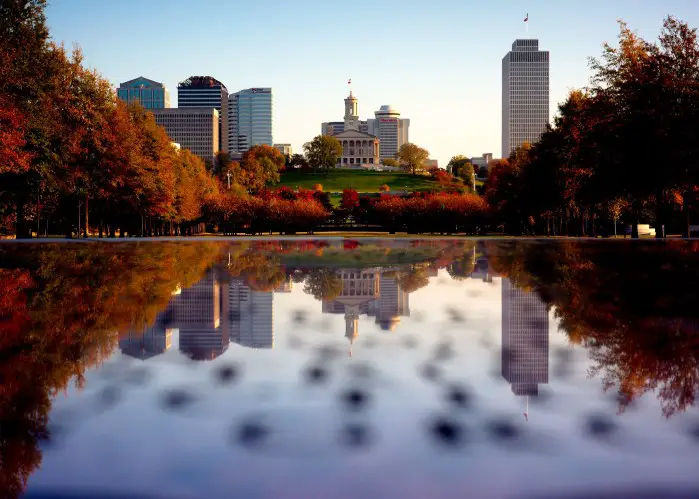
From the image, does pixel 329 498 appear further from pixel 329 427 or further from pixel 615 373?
pixel 615 373

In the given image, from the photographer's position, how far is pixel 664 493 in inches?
163

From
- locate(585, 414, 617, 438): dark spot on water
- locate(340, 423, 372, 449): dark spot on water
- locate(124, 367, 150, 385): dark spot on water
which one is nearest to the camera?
locate(340, 423, 372, 449): dark spot on water

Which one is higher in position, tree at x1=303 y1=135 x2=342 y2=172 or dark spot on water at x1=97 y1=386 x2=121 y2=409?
tree at x1=303 y1=135 x2=342 y2=172

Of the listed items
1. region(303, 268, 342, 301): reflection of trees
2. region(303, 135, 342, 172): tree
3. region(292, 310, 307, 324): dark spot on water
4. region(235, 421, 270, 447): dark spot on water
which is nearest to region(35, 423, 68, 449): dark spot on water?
region(235, 421, 270, 447): dark spot on water

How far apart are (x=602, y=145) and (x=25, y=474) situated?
41.6 metres

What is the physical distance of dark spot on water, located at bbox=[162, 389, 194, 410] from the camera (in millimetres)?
6156

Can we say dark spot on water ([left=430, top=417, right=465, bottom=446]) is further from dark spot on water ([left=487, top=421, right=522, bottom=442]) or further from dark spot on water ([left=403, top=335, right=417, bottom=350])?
dark spot on water ([left=403, top=335, right=417, bottom=350])

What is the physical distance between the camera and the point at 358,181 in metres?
178

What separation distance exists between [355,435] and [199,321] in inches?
251

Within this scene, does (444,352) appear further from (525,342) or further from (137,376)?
(137,376)

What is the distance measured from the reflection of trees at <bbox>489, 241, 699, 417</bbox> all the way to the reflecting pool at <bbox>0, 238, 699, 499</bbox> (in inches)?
1.9

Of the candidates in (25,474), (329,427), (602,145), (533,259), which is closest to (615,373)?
(329,427)

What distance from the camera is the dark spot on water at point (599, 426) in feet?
17.6

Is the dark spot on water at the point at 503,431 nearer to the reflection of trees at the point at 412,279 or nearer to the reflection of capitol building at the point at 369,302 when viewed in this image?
the reflection of capitol building at the point at 369,302
